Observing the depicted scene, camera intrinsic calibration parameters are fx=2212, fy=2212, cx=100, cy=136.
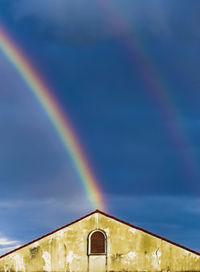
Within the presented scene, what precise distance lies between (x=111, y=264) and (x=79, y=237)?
2512mm

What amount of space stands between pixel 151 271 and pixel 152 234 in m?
2.22

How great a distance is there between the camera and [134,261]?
13225 centimetres

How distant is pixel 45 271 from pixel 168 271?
7361mm

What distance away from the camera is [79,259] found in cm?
13238

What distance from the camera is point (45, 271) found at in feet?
433

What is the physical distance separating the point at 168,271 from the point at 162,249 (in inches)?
53.7

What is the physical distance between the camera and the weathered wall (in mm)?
132250

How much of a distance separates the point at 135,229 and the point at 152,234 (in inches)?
42.0

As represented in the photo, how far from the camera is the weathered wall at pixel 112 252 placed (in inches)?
5207

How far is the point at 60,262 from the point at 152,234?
5.77m

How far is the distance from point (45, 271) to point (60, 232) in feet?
8.34

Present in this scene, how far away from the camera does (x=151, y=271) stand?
13238 centimetres

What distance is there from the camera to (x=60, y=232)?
435 feet

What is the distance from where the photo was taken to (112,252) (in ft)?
435
